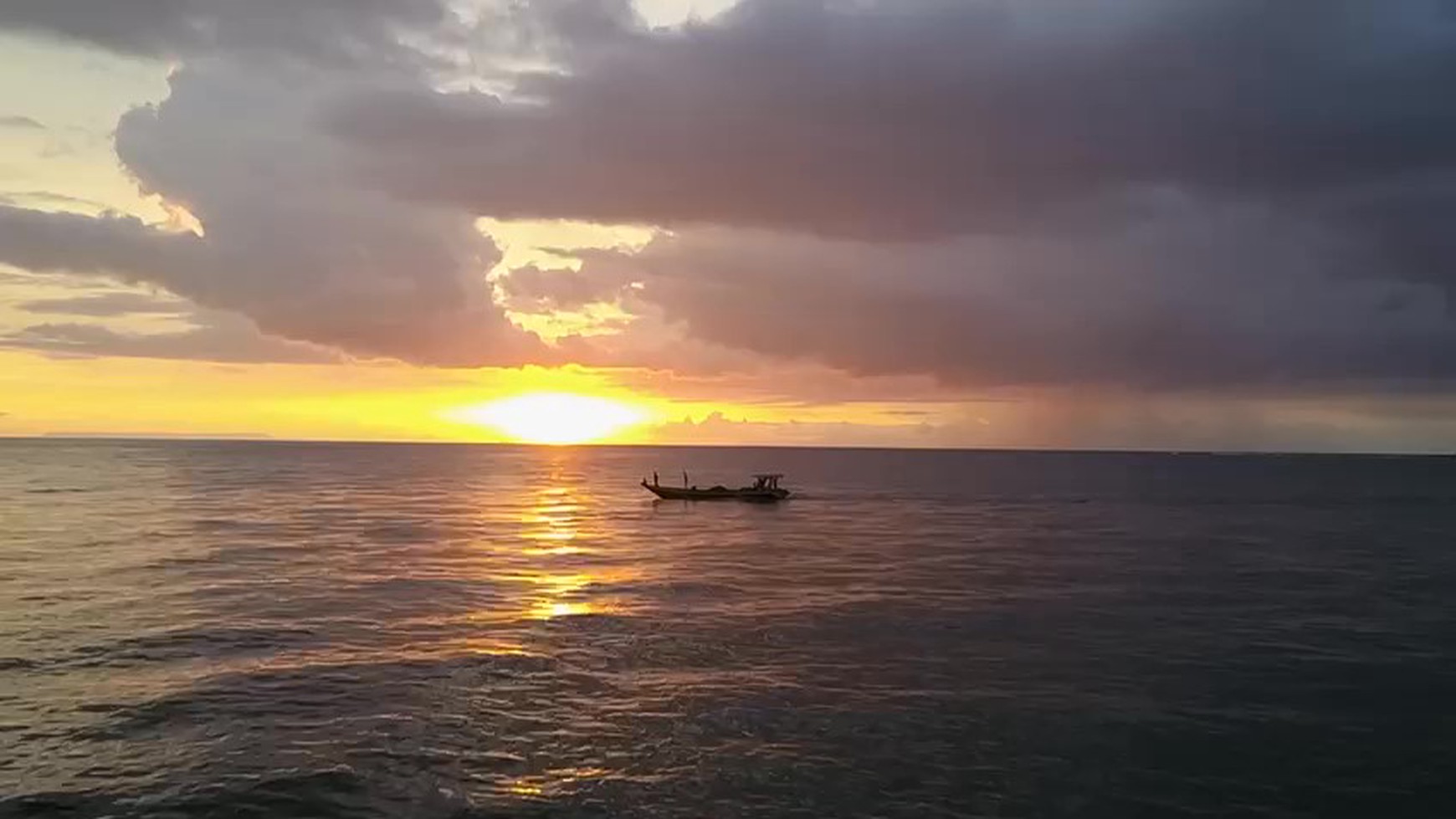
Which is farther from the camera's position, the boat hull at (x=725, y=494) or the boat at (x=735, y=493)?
the boat hull at (x=725, y=494)

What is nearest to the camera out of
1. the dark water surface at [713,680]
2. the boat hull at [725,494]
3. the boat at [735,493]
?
the dark water surface at [713,680]

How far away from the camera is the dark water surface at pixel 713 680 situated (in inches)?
912

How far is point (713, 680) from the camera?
32.9 meters

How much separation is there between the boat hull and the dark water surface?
5140cm

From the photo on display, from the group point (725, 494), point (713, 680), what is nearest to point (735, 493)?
point (725, 494)

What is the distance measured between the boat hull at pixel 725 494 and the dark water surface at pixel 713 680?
51.4 metres

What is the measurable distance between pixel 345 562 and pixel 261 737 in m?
39.1

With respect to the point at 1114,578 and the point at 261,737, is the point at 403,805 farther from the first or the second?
the point at 1114,578

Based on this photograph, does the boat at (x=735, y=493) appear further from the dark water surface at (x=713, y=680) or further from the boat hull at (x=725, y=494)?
the dark water surface at (x=713, y=680)

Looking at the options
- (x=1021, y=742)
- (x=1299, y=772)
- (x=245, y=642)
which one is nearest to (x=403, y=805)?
(x=1021, y=742)

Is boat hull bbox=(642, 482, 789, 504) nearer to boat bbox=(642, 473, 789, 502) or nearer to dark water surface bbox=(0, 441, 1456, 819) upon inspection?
boat bbox=(642, 473, 789, 502)

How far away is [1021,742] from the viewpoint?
26.7 meters

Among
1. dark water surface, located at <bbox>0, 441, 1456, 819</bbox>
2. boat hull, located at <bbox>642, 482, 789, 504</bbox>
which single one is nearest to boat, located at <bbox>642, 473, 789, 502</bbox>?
boat hull, located at <bbox>642, 482, 789, 504</bbox>

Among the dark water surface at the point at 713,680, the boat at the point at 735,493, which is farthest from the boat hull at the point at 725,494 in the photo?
the dark water surface at the point at 713,680
